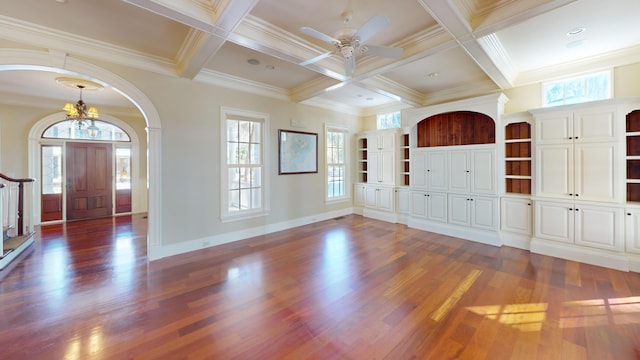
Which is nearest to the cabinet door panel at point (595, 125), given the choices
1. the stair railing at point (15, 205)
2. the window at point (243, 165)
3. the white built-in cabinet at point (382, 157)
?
the white built-in cabinet at point (382, 157)

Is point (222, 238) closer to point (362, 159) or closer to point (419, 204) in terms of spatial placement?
point (419, 204)

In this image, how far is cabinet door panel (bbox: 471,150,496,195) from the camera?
4.49m

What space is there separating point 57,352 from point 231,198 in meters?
3.19

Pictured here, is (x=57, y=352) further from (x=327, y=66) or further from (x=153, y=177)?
(x=327, y=66)

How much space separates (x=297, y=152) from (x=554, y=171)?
179 inches

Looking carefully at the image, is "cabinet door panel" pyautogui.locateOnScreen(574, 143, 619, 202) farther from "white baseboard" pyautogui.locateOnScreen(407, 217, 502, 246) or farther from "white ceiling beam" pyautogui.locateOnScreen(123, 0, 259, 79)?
"white ceiling beam" pyautogui.locateOnScreen(123, 0, 259, 79)

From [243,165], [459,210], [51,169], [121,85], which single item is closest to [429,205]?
[459,210]

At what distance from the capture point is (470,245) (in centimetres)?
442

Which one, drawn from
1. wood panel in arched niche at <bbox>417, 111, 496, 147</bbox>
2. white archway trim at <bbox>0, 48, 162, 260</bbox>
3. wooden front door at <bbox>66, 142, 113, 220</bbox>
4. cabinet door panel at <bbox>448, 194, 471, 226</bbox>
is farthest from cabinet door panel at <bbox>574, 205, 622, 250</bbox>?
wooden front door at <bbox>66, 142, 113, 220</bbox>

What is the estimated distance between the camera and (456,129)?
525 cm

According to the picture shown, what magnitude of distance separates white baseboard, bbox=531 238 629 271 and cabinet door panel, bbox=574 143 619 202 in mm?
734

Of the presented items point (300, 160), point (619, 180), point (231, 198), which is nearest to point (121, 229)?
point (231, 198)

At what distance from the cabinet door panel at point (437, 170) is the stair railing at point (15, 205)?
23.2 ft

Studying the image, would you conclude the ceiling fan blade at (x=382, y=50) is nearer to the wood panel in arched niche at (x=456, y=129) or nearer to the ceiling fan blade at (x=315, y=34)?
the ceiling fan blade at (x=315, y=34)
